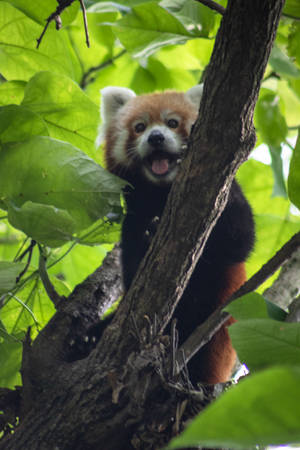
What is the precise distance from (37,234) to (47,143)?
0.34m

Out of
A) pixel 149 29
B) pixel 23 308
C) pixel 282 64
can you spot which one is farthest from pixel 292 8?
pixel 23 308

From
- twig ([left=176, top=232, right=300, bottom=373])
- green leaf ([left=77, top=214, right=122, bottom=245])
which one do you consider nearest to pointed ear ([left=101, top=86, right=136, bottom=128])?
green leaf ([left=77, top=214, right=122, bottom=245])

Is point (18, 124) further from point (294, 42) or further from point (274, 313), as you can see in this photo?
point (294, 42)

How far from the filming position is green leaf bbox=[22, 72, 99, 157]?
76.9 inches

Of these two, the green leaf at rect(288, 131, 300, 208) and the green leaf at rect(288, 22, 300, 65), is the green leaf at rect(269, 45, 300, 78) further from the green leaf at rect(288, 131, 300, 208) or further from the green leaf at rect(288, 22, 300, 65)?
the green leaf at rect(288, 131, 300, 208)

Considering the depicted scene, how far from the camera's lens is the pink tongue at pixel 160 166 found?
9.88 feet

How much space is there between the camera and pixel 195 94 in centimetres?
332

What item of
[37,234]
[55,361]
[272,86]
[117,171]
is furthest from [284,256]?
[117,171]

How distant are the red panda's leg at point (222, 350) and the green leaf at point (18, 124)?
4.43 feet

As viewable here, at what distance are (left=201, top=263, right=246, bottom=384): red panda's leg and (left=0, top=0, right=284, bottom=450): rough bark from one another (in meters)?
0.92

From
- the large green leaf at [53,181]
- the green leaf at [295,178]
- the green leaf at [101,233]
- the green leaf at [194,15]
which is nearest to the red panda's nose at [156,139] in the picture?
the green leaf at [101,233]

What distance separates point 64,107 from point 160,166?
1083 millimetres

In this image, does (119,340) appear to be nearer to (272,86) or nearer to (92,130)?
(92,130)

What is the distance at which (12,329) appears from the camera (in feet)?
7.28
